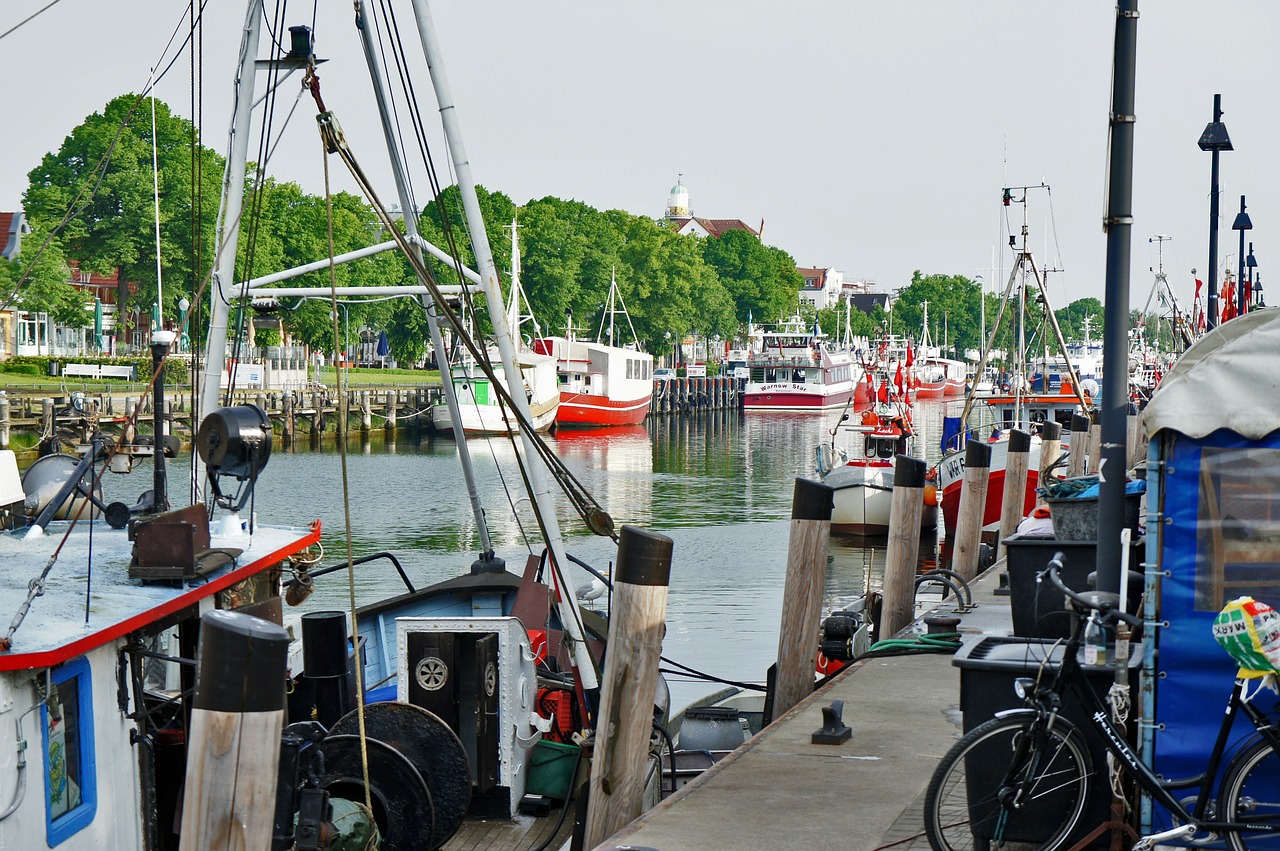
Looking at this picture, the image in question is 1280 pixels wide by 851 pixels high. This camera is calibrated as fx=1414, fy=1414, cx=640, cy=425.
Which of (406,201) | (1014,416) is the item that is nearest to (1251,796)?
(406,201)

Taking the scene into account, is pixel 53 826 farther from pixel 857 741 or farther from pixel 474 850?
pixel 857 741

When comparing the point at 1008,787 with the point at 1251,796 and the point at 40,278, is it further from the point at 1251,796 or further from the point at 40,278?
the point at 40,278

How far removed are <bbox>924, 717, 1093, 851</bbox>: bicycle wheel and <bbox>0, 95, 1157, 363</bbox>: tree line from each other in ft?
113

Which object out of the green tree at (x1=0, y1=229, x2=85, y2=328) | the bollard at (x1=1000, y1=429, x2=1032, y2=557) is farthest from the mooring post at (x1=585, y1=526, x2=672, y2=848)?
the green tree at (x1=0, y1=229, x2=85, y2=328)

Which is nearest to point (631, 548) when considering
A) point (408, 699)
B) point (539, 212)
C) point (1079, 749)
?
point (408, 699)

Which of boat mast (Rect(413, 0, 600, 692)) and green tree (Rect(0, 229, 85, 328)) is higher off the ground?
green tree (Rect(0, 229, 85, 328))

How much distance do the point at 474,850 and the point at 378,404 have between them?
6524 cm

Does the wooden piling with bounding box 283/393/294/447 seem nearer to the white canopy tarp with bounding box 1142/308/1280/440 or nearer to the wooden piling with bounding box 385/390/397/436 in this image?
the wooden piling with bounding box 385/390/397/436

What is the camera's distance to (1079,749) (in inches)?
252

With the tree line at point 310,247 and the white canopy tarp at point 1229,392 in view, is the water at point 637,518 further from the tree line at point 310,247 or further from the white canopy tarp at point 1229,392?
the white canopy tarp at point 1229,392

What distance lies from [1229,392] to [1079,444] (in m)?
19.1

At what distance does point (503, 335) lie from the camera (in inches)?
419

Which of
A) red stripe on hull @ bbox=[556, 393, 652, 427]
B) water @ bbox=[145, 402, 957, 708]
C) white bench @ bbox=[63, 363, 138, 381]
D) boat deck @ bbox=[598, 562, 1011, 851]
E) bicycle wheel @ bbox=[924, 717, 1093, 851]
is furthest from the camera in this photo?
red stripe on hull @ bbox=[556, 393, 652, 427]

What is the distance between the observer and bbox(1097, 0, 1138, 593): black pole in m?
7.02
